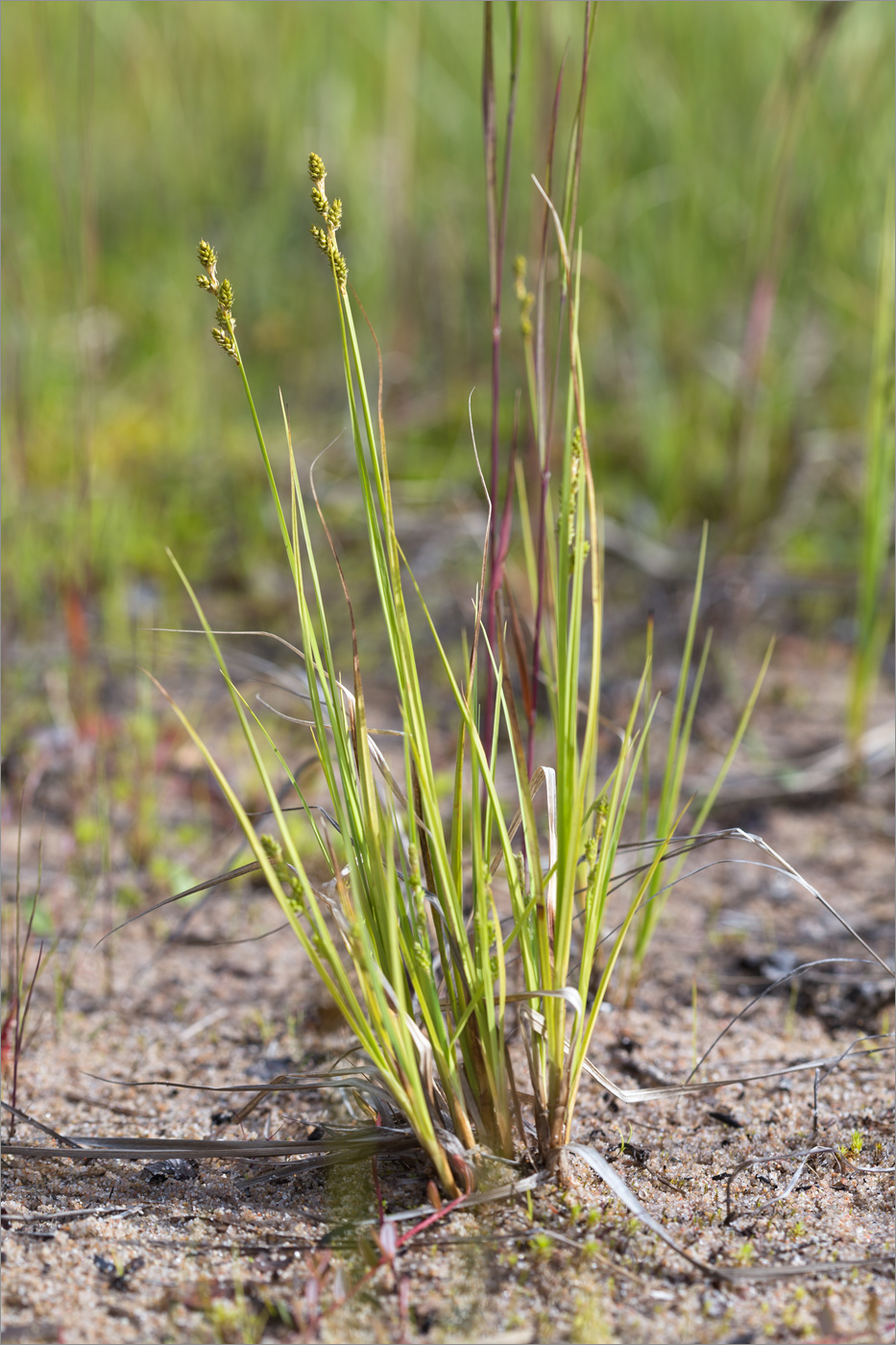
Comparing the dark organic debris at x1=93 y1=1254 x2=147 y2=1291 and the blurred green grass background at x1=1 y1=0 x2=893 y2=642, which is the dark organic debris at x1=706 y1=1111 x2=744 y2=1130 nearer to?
the dark organic debris at x1=93 y1=1254 x2=147 y2=1291

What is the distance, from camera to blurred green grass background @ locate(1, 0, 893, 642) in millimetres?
2432

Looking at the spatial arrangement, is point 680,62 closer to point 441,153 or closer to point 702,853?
point 441,153

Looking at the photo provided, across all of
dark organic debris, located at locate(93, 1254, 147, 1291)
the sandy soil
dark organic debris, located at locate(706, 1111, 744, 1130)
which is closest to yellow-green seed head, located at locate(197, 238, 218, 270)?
the sandy soil

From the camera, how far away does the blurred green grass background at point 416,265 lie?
2.43 meters

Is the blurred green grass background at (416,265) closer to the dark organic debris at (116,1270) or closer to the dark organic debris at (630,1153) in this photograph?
the dark organic debris at (630,1153)

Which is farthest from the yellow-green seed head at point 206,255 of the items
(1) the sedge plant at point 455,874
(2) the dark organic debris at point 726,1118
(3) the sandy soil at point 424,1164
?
(2) the dark organic debris at point 726,1118

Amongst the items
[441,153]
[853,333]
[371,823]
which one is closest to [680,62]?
[441,153]

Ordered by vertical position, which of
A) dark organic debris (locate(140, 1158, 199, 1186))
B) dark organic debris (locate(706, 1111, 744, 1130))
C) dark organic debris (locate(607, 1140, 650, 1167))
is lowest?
dark organic debris (locate(706, 1111, 744, 1130))

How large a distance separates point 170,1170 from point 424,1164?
0.80 ft

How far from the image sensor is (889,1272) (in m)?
0.83

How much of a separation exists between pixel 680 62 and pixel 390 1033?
11.3 feet

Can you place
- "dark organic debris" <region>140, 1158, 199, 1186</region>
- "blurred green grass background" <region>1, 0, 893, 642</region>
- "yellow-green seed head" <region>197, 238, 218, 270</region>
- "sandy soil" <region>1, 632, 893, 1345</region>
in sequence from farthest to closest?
"blurred green grass background" <region>1, 0, 893, 642</region> < "dark organic debris" <region>140, 1158, 199, 1186</region> < "sandy soil" <region>1, 632, 893, 1345</region> < "yellow-green seed head" <region>197, 238, 218, 270</region>

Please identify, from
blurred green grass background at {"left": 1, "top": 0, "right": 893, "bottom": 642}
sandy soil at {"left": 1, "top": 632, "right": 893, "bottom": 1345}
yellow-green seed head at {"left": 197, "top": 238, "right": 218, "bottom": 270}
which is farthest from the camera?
blurred green grass background at {"left": 1, "top": 0, "right": 893, "bottom": 642}

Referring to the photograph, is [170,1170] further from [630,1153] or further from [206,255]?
[206,255]
